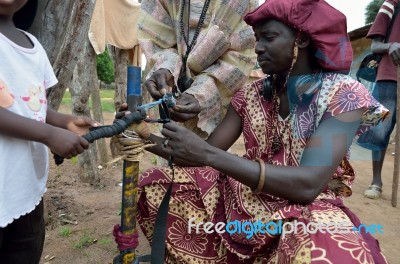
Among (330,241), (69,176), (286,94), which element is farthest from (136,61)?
(330,241)

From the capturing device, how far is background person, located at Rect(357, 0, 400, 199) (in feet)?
11.6

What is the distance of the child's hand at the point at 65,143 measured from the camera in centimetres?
126

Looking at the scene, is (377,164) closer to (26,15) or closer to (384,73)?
(384,73)

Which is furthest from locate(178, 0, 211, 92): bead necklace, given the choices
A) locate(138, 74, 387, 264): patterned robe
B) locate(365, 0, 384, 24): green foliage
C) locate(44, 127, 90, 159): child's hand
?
locate(365, 0, 384, 24): green foliage

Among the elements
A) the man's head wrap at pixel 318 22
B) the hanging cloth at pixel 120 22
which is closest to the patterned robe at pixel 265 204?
the man's head wrap at pixel 318 22

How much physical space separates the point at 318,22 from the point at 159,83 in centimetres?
82

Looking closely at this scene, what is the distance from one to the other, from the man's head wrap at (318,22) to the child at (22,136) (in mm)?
930

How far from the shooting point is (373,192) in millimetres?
3873

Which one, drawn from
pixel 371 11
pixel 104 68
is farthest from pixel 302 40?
pixel 104 68

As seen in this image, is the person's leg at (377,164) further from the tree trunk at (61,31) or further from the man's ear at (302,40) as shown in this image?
the tree trunk at (61,31)

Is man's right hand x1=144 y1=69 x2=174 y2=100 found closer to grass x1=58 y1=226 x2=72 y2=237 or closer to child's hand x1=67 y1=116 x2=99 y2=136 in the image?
child's hand x1=67 y1=116 x2=99 y2=136

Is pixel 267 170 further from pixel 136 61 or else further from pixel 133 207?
pixel 136 61

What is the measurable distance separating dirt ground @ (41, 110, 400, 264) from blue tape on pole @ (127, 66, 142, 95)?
1185mm

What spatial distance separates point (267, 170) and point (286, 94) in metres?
0.49
